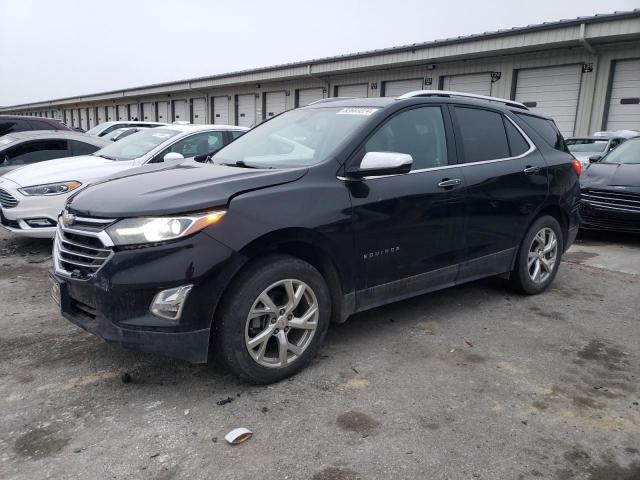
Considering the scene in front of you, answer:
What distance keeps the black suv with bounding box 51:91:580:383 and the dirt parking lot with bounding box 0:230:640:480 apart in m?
0.37

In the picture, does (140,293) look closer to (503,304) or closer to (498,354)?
(498,354)

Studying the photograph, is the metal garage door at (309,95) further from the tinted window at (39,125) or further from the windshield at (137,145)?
the windshield at (137,145)

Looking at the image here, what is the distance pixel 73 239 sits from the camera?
316 centimetres

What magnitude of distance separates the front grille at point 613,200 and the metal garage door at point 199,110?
2521cm

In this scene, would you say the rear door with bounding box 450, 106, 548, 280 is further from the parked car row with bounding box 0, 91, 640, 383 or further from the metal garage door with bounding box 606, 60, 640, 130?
the metal garage door with bounding box 606, 60, 640, 130

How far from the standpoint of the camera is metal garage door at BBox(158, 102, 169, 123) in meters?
34.5

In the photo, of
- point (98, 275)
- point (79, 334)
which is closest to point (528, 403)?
point (98, 275)

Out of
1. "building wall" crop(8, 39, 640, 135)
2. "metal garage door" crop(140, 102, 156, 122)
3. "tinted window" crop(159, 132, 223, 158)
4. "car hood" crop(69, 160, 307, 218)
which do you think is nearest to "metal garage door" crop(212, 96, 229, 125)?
"building wall" crop(8, 39, 640, 135)

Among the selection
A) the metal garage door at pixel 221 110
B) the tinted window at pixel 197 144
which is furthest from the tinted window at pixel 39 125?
the metal garage door at pixel 221 110

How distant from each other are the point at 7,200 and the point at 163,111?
30.6 metres

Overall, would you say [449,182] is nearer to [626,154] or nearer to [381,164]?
[381,164]

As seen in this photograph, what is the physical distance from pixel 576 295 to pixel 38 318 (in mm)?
4963

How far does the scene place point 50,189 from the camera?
628 cm

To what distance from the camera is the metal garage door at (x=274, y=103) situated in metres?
24.0
